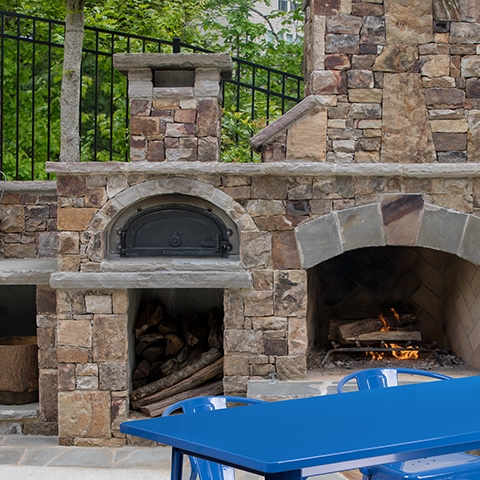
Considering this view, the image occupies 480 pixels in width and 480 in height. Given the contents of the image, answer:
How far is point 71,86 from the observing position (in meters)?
6.31

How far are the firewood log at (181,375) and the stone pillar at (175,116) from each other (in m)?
1.62

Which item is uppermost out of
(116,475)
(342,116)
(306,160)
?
(342,116)

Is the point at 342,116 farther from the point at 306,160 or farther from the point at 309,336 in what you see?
the point at 309,336

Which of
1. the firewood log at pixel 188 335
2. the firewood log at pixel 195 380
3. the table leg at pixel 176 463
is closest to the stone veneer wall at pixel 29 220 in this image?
the firewood log at pixel 188 335

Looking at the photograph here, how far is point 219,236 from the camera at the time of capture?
5.53 meters

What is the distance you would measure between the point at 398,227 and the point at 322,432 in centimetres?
315

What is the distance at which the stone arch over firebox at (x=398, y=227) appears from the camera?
17.4 feet

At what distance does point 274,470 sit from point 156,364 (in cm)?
417

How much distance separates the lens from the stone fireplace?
5.32 meters

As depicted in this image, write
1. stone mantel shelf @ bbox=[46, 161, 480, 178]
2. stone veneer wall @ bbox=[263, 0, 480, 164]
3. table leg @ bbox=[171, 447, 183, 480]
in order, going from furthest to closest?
stone veneer wall @ bbox=[263, 0, 480, 164] → stone mantel shelf @ bbox=[46, 161, 480, 178] → table leg @ bbox=[171, 447, 183, 480]

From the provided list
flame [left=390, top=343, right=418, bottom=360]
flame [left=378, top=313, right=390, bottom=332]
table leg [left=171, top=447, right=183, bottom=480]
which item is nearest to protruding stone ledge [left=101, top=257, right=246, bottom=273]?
flame [left=378, top=313, right=390, bottom=332]

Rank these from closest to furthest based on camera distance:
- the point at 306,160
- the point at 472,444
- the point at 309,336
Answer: the point at 472,444 → the point at 306,160 → the point at 309,336

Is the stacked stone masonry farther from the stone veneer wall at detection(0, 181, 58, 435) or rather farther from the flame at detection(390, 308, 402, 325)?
the stone veneer wall at detection(0, 181, 58, 435)

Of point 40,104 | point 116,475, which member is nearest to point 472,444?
point 116,475
